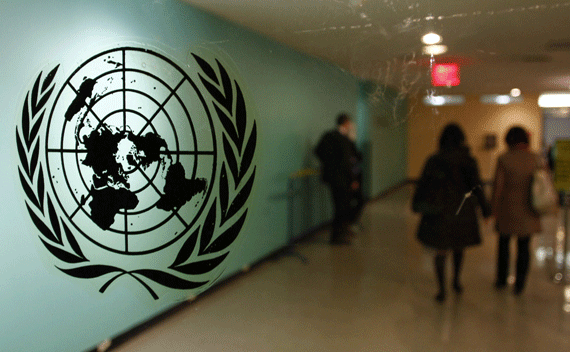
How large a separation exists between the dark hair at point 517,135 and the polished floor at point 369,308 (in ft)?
1.95

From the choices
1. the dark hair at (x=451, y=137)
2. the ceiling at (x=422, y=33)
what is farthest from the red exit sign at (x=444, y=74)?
the dark hair at (x=451, y=137)

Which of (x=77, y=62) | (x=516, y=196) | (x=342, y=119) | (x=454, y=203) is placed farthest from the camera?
(x=516, y=196)

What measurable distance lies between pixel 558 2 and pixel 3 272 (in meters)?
2.61

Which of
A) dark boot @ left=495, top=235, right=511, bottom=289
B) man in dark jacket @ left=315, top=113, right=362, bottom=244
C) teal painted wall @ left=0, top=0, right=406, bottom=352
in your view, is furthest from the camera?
dark boot @ left=495, top=235, right=511, bottom=289

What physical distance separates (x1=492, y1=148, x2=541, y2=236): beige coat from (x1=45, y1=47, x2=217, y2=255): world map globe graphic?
189cm

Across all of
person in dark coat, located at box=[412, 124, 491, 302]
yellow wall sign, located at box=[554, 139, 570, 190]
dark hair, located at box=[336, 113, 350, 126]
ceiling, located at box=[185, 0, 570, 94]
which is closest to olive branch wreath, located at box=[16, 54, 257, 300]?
ceiling, located at box=[185, 0, 570, 94]

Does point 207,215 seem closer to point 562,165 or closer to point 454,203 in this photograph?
point 454,203

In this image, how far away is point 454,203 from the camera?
2115 millimetres

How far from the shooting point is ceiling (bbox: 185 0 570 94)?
6.06 feet

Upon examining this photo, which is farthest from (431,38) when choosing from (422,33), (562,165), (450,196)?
(562,165)

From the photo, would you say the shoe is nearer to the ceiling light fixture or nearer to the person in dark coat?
the person in dark coat

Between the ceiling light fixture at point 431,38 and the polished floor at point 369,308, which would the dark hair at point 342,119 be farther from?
the ceiling light fixture at point 431,38

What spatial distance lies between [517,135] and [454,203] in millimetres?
574

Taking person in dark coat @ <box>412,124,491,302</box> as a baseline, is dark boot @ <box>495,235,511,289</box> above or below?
below
